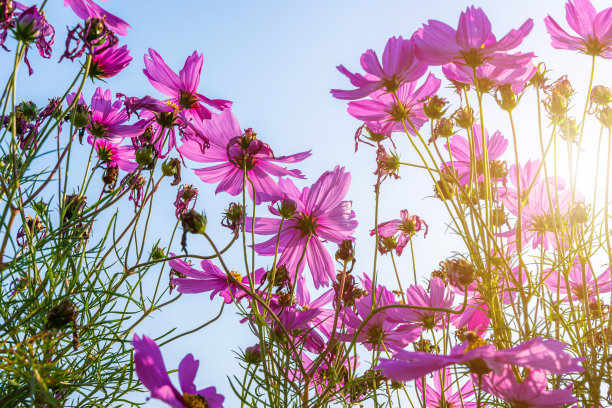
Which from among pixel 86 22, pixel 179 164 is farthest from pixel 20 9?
pixel 179 164

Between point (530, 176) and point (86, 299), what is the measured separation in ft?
2.44

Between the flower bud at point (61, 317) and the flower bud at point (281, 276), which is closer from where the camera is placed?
the flower bud at point (61, 317)

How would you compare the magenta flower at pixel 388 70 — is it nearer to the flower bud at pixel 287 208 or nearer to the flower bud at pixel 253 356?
→ the flower bud at pixel 287 208

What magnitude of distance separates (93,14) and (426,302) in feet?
2.02

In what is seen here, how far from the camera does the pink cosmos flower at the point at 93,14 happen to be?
0.71m

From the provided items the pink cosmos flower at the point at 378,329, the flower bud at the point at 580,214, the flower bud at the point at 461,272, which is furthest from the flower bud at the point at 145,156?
the flower bud at the point at 580,214

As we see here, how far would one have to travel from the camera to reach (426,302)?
765mm

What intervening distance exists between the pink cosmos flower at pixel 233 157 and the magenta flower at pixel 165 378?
362 mm

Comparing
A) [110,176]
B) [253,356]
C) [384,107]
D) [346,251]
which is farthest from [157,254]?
[384,107]

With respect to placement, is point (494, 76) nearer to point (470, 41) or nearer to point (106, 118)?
point (470, 41)

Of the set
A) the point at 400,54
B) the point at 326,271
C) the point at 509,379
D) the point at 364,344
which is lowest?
the point at 509,379

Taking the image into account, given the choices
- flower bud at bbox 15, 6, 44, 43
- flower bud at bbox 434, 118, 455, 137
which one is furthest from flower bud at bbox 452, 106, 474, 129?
flower bud at bbox 15, 6, 44, 43

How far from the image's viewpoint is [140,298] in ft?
2.95

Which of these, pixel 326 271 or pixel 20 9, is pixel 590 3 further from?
pixel 20 9
